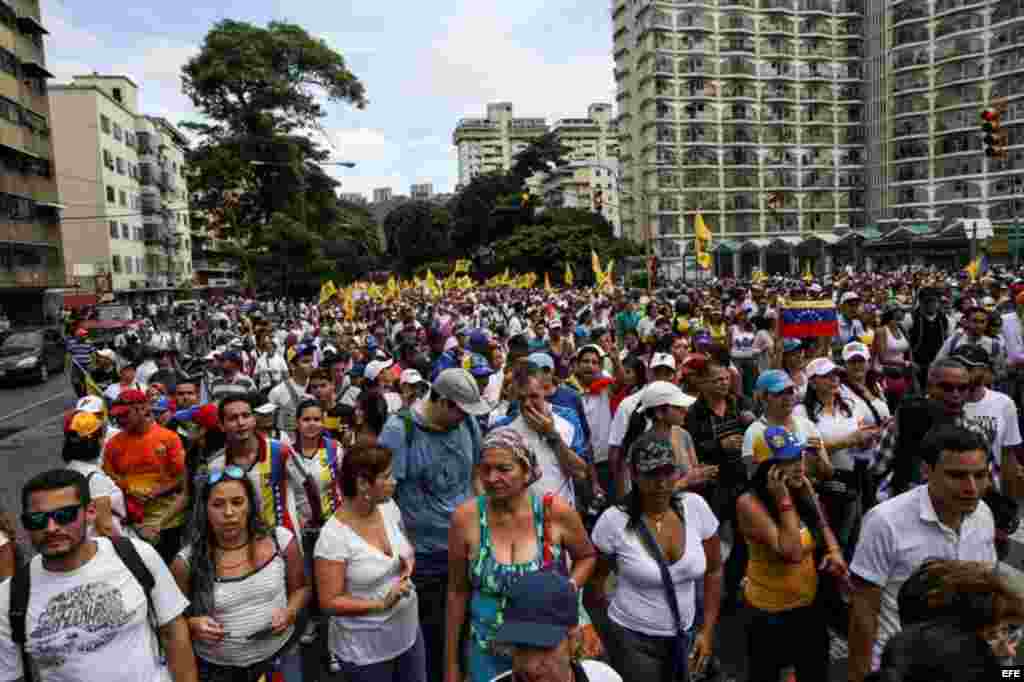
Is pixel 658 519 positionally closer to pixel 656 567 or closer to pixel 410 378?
pixel 656 567

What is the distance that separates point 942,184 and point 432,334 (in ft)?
266

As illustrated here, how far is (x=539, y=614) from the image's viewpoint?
6.17 ft

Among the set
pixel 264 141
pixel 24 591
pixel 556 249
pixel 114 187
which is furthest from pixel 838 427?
pixel 114 187

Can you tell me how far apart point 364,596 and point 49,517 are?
4.14 feet

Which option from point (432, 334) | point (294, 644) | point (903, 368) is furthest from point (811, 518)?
point (432, 334)

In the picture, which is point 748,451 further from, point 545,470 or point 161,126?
point 161,126

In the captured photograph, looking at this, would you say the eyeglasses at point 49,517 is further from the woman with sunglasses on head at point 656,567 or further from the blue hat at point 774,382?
the blue hat at point 774,382

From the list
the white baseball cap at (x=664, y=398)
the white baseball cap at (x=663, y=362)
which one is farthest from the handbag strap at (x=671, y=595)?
the white baseball cap at (x=663, y=362)

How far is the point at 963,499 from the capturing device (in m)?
2.76

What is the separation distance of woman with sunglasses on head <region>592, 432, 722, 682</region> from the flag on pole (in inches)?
201

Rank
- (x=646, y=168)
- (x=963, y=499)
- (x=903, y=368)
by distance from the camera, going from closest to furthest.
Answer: (x=963, y=499), (x=903, y=368), (x=646, y=168)

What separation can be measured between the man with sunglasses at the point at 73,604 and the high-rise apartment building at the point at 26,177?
1590 inches

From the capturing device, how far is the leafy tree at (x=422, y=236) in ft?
305

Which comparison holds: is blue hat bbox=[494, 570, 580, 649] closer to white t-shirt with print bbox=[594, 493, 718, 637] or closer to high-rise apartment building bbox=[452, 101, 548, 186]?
white t-shirt with print bbox=[594, 493, 718, 637]
